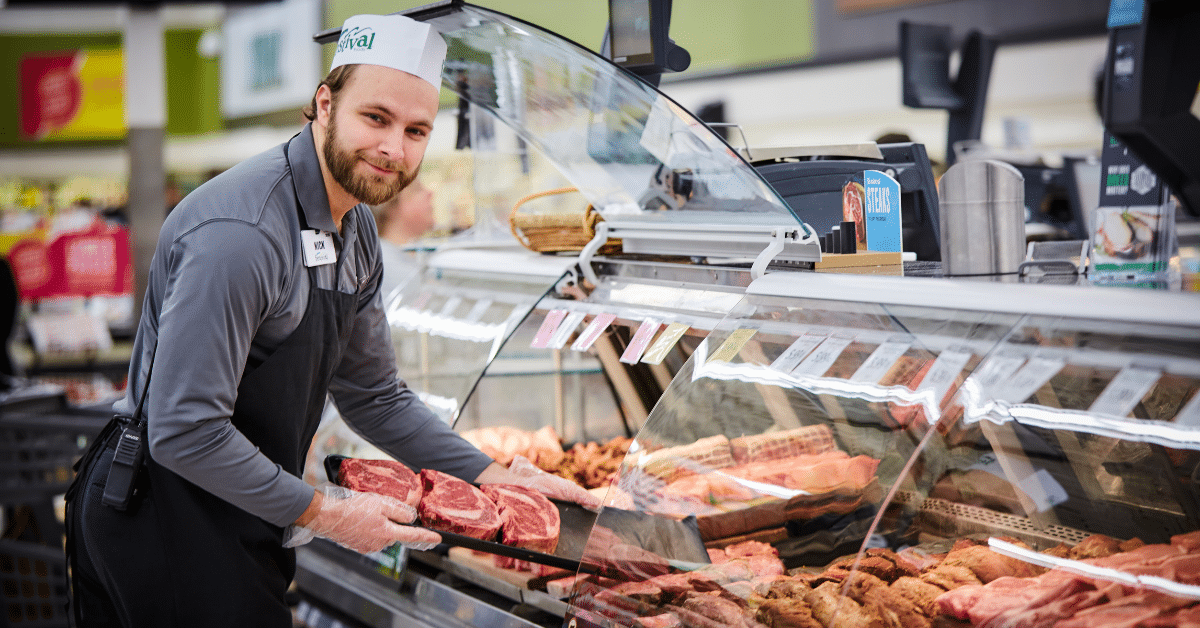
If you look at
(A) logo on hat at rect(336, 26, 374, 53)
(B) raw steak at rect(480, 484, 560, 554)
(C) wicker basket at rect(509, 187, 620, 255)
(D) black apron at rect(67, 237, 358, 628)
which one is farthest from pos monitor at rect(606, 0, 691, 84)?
(B) raw steak at rect(480, 484, 560, 554)

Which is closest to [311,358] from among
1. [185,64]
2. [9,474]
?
[9,474]

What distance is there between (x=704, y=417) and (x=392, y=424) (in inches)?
35.6

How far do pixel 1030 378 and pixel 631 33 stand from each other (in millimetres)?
1512

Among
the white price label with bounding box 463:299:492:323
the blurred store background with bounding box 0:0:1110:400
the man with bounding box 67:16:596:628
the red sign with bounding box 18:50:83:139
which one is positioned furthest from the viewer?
the red sign with bounding box 18:50:83:139

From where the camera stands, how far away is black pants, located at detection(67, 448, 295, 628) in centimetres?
191

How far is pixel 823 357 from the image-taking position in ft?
5.78

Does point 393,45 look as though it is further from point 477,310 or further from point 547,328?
point 477,310

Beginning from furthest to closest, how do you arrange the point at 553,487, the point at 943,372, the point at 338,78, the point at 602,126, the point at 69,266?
1. the point at 69,266
2. the point at 602,126
3. the point at 553,487
4. the point at 338,78
5. the point at 943,372

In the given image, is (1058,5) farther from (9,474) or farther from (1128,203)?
(9,474)

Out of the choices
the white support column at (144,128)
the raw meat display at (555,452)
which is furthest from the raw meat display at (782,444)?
the white support column at (144,128)

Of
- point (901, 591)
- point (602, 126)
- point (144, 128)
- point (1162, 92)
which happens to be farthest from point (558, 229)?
point (144, 128)

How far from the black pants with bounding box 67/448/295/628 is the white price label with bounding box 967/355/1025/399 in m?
1.48

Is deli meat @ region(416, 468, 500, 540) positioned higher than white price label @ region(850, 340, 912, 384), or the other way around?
white price label @ region(850, 340, 912, 384)

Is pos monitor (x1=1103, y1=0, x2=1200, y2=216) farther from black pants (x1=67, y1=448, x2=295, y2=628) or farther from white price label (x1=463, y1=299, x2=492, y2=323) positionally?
white price label (x1=463, y1=299, x2=492, y2=323)
